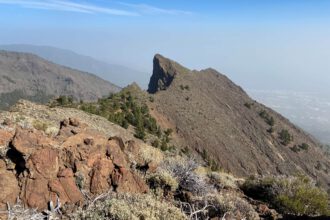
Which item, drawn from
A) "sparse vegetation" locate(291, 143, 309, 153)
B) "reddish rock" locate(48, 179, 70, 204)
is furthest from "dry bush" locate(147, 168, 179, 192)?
"sparse vegetation" locate(291, 143, 309, 153)

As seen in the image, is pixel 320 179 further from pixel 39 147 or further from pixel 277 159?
pixel 39 147

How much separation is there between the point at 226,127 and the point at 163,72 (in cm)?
2173

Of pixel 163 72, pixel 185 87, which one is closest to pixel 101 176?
pixel 185 87

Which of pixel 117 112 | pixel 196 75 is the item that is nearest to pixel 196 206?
pixel 117 112

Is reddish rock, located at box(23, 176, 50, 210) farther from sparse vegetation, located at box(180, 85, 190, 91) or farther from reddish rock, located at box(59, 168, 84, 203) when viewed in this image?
sparse vegetation, located at box(180, 85, 190, 91)

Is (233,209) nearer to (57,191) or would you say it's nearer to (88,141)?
(88,141)

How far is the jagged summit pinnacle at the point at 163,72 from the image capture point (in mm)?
81000

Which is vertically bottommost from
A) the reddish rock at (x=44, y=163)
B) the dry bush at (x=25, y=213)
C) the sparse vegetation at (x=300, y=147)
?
the sparse vegetation at (x=300, y=147)

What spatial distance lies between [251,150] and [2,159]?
5663cm

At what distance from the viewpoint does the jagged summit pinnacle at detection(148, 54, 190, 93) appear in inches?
3189

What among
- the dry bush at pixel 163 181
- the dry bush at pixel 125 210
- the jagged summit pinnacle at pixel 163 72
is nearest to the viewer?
the dry bush at pixel 125 210

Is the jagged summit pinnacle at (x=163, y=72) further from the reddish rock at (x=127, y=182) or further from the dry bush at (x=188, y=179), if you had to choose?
the reddish rock at (x=127, y=182)

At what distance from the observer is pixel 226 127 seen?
67.3 metres

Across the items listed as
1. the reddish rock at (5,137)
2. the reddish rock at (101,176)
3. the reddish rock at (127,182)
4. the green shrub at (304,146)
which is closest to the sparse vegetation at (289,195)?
the reddish rock at (127,182)
